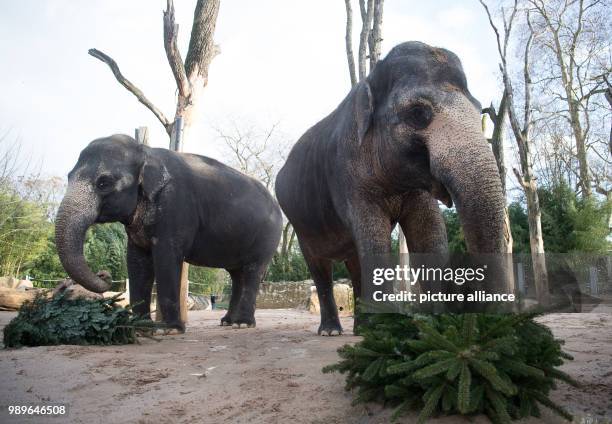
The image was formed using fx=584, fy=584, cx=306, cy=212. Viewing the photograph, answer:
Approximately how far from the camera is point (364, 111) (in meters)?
4.57

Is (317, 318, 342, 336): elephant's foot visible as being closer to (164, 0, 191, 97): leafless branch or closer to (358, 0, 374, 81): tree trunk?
(164, 0, 191, 97): leafless branch

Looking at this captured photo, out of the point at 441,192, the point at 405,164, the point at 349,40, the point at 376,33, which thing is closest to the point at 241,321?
the point at 405,164

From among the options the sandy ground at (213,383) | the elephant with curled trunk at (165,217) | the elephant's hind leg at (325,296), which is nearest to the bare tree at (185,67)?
the elephant with curled trunk at (165,217)

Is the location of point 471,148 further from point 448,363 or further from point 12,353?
point 12,353

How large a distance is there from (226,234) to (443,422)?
5603 mm

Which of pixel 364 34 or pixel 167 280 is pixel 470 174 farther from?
pixel 364 34

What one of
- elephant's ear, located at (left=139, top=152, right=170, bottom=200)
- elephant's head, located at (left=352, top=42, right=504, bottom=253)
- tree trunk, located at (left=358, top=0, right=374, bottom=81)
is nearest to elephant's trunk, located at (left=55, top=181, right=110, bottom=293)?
elephant's ear, located at (left=139, top=152, right=170, bottom=200)

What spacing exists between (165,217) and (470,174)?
170 inches

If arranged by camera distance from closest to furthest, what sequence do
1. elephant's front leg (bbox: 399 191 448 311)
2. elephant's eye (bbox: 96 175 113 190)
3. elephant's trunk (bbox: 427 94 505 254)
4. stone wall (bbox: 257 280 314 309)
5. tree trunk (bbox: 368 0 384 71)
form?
1. elephant's trunk (bbox: 427 94 505 254)
2. elephant's front leg (bbox: 399 191 448 311)
3. elephant's eye (bbox: 96 175 113 190)
4. tree trunk (bbox: 368 0 384 71)
5. stone wall (bbox: 257 280 314 309)

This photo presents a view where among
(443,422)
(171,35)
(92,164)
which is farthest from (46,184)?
(443,422)

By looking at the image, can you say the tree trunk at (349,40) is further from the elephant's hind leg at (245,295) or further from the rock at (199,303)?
the elephant's hind leg at (245,295)

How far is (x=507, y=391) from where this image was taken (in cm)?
262

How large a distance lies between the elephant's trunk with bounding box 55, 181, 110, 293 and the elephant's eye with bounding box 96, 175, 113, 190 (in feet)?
0.49

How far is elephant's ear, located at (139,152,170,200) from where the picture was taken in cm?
680
